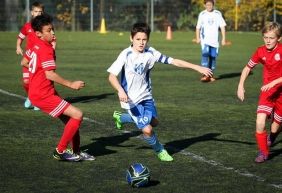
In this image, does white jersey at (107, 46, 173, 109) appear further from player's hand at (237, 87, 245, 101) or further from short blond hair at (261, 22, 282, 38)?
short blond hair at (261, 22, 282, 38)

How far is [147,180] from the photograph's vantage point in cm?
752

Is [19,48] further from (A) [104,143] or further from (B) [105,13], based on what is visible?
(B) [105,13]

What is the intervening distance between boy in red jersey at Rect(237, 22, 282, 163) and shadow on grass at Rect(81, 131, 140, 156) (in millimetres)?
2041

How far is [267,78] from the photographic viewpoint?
9211mm

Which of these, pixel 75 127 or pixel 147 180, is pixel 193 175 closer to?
pixel 147 180

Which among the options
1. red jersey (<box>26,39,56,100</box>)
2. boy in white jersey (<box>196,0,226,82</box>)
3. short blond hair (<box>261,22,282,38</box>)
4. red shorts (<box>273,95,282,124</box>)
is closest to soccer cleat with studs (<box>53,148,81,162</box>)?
red jersey (<box>26,39,56,100</box>)

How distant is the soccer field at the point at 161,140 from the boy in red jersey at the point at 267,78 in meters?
0.32

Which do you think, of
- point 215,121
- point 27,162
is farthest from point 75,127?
point 215,121

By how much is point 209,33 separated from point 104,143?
34.8ft

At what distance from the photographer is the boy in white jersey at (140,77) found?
884cm

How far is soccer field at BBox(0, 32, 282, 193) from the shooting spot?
7.63 metres

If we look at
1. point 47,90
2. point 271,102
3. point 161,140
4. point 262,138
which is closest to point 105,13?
point 161,140

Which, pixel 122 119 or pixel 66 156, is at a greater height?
pixel 122 119

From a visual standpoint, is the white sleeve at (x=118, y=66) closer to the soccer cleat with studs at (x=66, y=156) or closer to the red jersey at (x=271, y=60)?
the soccer cleat with studs at (x=66, y=156)
